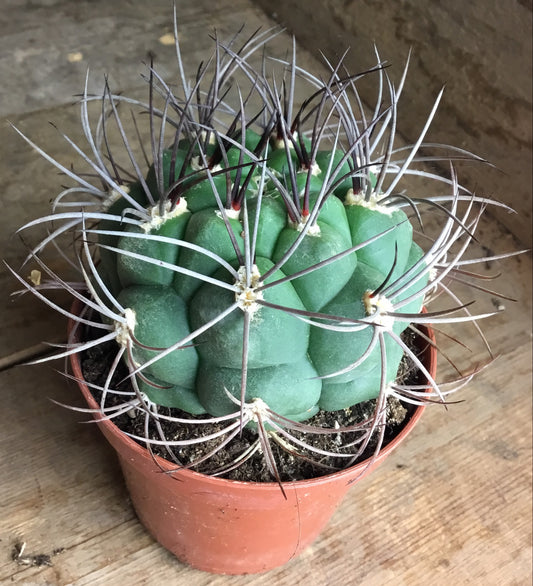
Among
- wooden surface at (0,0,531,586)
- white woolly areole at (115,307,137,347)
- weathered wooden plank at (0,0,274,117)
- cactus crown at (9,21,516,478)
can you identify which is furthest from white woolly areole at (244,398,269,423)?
weathered wooden plank at (0,0,274,117)

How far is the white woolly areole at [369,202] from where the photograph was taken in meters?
0.52

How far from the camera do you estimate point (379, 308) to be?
458 mm

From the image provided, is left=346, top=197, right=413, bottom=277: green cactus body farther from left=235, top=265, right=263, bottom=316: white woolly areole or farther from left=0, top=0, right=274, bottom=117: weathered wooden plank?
left=0, top=0, right=274, bottom=117: weathered wooden plank

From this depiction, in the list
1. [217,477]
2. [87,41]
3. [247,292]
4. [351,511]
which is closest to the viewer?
[247,292]

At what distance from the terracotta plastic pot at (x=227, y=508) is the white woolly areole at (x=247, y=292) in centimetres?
17

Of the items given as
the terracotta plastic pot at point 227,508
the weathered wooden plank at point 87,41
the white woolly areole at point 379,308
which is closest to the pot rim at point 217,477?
the terracotta plastic pot at point 227,508

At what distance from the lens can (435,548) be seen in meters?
0.78

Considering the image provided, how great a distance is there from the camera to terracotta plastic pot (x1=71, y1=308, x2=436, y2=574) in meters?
0.54

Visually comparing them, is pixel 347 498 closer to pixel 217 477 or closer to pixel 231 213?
pixel 217 477

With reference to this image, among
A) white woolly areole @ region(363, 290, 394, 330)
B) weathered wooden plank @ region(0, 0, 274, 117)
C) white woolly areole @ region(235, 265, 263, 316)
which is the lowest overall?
weathered wooden plank @ region(0, 0, 274, 117)

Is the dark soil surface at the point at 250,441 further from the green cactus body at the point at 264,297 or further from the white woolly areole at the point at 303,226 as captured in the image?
the white woolly areole at the point at 303,226

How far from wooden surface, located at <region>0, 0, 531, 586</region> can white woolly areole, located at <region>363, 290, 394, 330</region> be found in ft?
1.35

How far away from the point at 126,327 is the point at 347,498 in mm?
449

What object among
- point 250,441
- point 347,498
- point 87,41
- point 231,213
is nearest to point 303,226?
point 231,213
